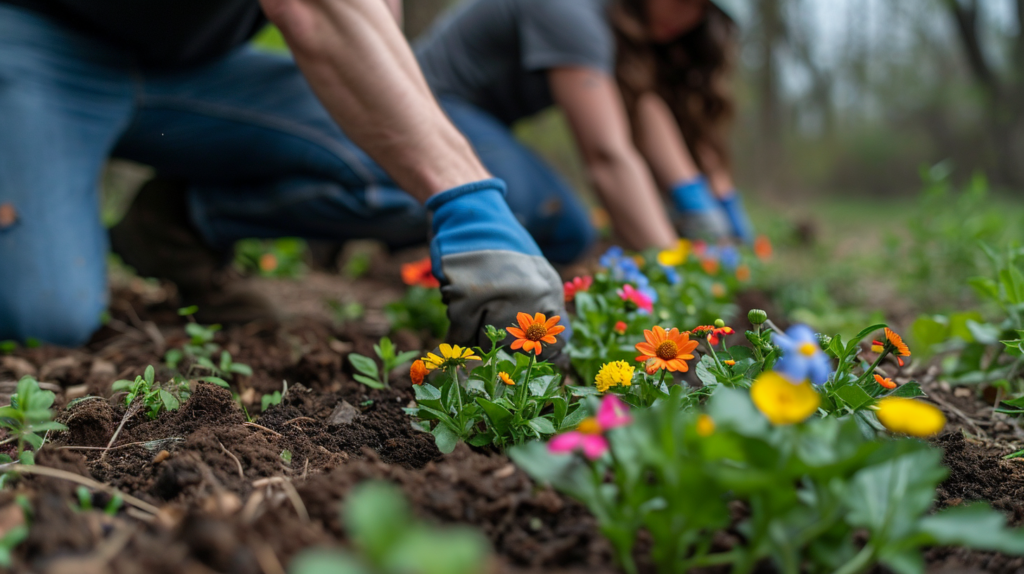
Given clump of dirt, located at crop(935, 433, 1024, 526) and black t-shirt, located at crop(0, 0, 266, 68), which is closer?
clump of dirt, located at crop(935, 433, 1024, 526)

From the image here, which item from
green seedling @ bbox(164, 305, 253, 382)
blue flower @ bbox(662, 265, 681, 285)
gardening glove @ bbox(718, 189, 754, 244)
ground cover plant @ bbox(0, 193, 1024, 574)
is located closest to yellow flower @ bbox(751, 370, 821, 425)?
ground cover plant @ bbox(0, 193, 1024, 574)

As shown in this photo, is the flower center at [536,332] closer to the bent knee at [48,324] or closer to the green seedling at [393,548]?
the green seedling at [393,548]

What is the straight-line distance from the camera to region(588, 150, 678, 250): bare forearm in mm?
2590

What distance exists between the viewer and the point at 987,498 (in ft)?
3.41

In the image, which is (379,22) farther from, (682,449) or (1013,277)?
(1013,277)

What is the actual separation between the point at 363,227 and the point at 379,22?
41.5 inches

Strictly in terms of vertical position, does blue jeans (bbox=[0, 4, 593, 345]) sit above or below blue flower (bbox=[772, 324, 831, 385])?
below

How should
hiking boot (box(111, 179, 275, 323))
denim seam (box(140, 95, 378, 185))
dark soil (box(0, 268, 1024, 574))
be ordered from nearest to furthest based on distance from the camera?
1. dark soil (box(0, 268, 1024, 574))
2. denim seam (box(140, 95, 378, 185))
3. hiking boot (box(111, 179, 275, 323))

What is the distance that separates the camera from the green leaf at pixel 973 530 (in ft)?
2.07

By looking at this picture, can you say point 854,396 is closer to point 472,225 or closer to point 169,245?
point 472,225

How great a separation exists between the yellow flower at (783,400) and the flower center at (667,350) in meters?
0.37

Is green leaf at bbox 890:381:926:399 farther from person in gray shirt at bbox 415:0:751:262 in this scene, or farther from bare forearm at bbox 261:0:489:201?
person in gray shirt at bbox 415:0:751:262

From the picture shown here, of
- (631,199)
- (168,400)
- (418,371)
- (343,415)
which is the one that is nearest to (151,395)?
(168,400)

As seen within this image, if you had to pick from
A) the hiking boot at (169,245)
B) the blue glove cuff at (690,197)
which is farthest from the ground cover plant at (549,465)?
the blue glove cuff at (690,197)
